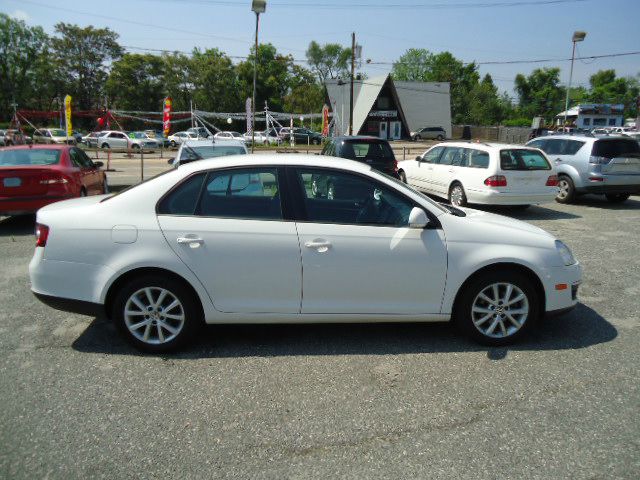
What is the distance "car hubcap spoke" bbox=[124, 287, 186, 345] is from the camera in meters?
3.90

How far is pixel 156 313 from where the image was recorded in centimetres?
392

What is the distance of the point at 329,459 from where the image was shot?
2771mm

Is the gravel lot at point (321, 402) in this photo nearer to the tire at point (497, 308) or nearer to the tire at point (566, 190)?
the tire at point (497, 308)

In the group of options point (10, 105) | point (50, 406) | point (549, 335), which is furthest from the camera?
point (10, 105)

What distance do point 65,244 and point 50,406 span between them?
4.09 feet

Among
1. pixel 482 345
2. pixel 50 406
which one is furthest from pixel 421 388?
pixel 50 406

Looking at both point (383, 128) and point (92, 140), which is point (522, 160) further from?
point (383, 128)

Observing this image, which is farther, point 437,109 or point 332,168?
point 437,109

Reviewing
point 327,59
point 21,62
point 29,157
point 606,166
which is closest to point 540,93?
point 327,59

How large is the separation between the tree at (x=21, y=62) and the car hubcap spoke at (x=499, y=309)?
7733cm

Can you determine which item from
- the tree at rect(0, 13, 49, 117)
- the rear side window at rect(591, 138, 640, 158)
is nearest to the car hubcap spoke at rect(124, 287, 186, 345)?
the rear side window at rect(591, 138, 640, 158)

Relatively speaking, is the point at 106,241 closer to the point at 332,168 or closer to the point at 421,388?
the point at 332,168

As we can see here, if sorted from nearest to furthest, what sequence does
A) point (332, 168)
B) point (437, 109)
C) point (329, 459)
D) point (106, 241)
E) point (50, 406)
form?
1. point (329, 459)
2. point (50, 406)
3. point (106, 241)
4. point (332, 168)
5. point (437, 109)

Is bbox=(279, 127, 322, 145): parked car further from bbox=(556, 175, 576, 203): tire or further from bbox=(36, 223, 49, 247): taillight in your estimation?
bbox=(36, 223, 49, 247): taillight
